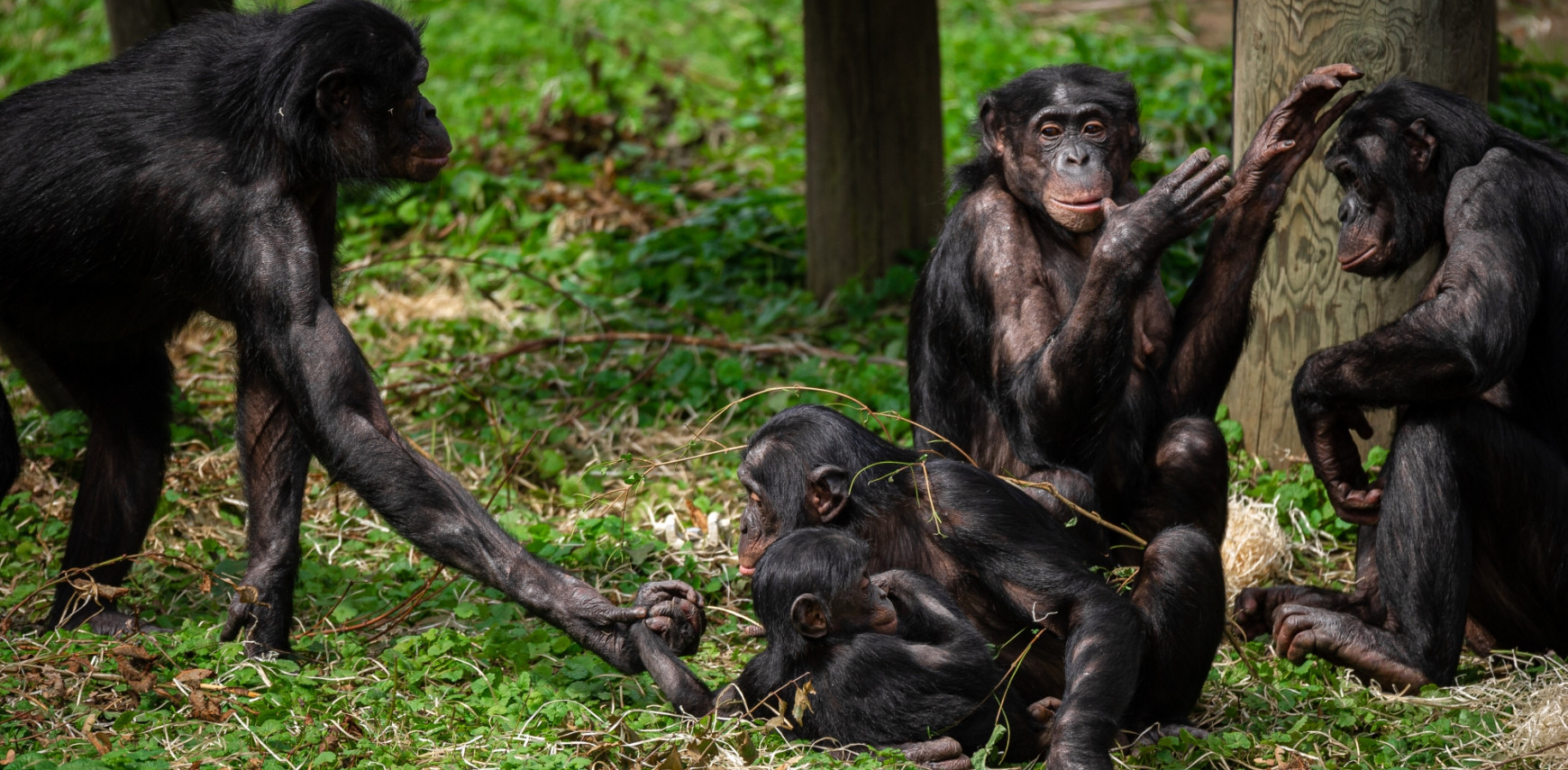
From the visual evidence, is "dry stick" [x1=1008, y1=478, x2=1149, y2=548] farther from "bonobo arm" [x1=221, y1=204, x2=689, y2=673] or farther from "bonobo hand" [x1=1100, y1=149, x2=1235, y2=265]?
"bonobo arm" [x1=221, y1=204, x2=689, y2=673]

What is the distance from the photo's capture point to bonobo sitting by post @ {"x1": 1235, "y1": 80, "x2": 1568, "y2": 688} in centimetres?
489

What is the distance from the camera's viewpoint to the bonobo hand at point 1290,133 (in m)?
5.04

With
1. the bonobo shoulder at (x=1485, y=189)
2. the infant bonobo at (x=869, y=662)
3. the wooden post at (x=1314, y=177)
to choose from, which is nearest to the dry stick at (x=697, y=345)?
the wooden post at (x=1314, y=177)

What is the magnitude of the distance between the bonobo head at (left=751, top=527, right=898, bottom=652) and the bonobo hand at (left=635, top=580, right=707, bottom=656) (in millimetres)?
263

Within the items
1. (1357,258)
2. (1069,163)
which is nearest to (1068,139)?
(1069,163)

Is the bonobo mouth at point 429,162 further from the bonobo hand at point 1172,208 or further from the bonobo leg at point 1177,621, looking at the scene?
the bonobo leg at point 1177,621

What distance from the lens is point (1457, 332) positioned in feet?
15.7

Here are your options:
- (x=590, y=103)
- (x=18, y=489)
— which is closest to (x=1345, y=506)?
(x=18, y=489)

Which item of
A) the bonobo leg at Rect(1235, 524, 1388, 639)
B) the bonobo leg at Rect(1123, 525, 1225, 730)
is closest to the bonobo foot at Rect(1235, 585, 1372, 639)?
the bonobo leg at Rect(1235, 524, 1388, 639)

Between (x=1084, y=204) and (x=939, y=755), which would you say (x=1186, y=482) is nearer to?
(x=1084, y=204)

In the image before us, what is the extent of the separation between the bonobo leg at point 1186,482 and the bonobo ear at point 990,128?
50.9 inches

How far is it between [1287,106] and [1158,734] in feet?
7.54

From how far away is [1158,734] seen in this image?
15.0 feet

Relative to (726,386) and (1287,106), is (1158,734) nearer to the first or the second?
(1287,106)
